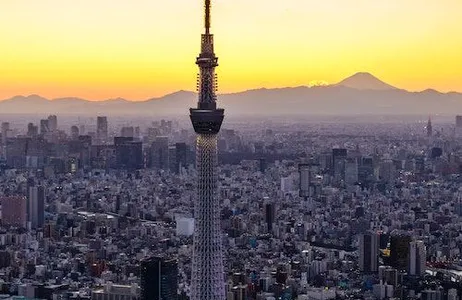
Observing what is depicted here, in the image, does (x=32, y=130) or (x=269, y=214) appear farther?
(x=32, y=130)

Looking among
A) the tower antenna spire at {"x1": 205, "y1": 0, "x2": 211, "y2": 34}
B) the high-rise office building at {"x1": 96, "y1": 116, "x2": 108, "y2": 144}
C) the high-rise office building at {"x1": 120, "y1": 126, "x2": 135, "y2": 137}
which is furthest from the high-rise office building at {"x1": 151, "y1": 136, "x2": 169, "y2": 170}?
the tower antenna spire at {"x1": 205, "y1": 0, "x2": 211, "y2": 34}

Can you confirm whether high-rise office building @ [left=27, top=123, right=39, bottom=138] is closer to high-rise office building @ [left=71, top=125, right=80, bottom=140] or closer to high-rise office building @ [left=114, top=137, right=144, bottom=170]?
high-rise office building @ [left=71, top=125, right=80, bottom=140]

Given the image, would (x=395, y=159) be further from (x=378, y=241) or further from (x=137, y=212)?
(x=378, y=241)

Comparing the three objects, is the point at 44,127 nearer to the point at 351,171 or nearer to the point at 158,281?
the point at 351,171

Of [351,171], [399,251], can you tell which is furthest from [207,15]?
[351,171]

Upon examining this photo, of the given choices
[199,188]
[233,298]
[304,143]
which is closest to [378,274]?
[233,298]

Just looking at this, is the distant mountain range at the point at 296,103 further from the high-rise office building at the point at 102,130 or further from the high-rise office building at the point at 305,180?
the high-rise office building at the point at 305,180

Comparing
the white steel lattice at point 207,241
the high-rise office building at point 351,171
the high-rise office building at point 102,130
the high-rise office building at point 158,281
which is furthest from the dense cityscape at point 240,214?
the white steel lattice at point 207,241
